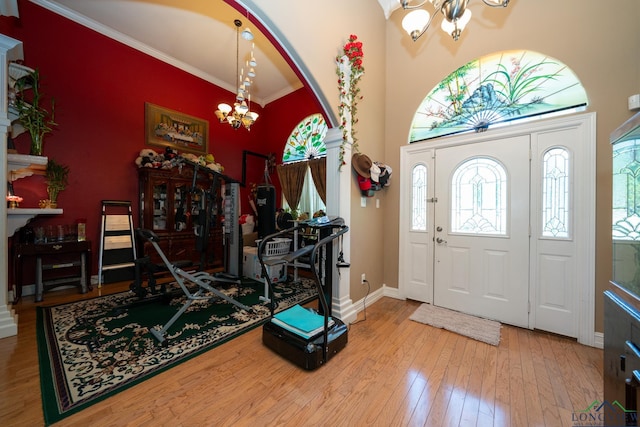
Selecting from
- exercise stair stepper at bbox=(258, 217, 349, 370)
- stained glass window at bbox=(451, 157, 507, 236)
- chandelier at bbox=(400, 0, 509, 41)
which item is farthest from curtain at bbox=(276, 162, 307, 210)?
chandelier at bbox=(400, 0, 509, 41)

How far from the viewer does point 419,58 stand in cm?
307

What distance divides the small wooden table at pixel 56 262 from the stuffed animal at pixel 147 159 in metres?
1.46

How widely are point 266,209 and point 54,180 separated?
3011 millimetres

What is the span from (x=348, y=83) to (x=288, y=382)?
115 inches

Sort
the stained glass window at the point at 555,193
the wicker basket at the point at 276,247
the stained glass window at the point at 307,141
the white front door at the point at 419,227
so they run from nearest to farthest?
the stained glass window at the point at 555,193 → the white front door at the point at 419,227 → the wicker basket at the point at 276,247 → the stained glass window at the point at 307,141

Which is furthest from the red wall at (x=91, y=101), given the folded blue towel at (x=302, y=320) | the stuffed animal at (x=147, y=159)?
the folded blue towel at (x=302, y=320)

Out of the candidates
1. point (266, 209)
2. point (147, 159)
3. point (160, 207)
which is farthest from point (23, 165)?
point (266, 209)

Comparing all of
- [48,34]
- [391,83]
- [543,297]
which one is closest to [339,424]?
[543,297]

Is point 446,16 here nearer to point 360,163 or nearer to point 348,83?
point 348,83

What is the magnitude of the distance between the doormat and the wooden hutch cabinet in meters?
3.48

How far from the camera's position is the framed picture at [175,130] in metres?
4.16

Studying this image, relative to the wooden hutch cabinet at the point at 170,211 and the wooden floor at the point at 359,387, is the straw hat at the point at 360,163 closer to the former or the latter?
the wooden floor at the point at 359,387

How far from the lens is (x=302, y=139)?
522 centimetres

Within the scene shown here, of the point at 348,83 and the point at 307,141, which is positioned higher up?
the point at 307,141
